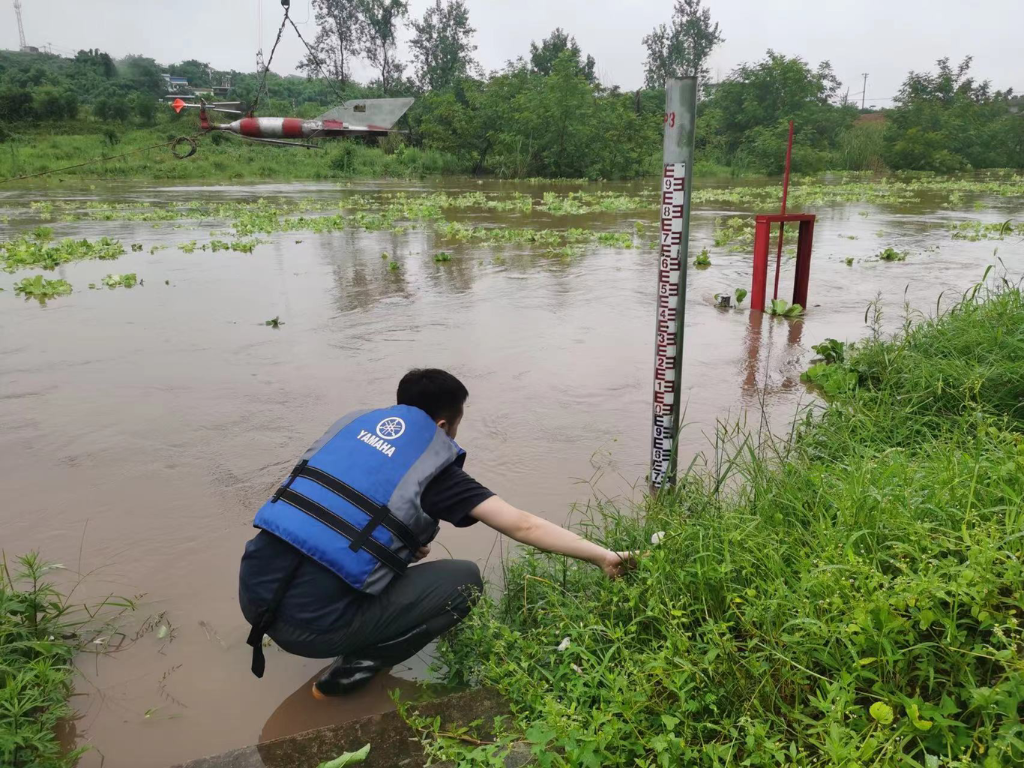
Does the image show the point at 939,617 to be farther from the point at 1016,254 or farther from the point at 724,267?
the point at 1016,254

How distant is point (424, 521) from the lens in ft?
8.37

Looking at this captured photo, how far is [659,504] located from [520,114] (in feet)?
114

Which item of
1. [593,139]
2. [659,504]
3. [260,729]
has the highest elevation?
[593,139]

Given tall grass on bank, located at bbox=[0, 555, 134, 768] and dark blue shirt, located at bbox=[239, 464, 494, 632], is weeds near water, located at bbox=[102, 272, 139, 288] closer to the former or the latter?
tall grass on bank, located at bbox=[0, 555, 134, 768]

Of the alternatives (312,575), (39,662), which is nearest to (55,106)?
(39,662)

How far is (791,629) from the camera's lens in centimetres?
212

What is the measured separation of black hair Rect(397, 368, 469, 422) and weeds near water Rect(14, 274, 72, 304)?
26.8 feet

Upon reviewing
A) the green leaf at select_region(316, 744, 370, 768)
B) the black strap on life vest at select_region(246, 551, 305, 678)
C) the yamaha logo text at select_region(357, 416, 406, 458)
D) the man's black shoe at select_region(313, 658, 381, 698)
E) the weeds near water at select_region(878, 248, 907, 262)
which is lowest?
the man's black shoe at select_region(313, 658, 381, 698)

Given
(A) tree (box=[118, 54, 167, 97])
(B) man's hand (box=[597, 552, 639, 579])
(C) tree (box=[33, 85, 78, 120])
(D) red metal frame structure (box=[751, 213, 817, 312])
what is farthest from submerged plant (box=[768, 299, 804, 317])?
(A) tree (box=[118, 54, 167, 97])

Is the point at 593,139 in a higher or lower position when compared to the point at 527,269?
higher

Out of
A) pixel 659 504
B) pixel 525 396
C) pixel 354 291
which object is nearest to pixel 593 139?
pixel 354 291

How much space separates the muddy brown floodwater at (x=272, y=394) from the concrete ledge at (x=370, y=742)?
0.32 m

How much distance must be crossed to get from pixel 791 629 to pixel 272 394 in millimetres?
4472

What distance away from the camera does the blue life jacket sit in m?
2.37
